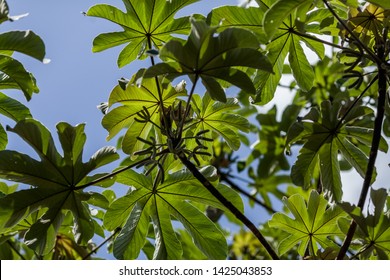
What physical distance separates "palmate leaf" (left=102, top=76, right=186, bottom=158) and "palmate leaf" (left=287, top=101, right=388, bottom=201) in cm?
47

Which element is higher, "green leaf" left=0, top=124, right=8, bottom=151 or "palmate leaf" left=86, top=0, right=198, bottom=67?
"palmate leaf" left=86, top=0, right=198, bottom=67

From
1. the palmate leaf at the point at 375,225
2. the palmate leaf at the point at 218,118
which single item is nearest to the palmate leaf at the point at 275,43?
the palmate leaf at the point at 218,118

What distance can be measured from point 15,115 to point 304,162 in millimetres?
1029

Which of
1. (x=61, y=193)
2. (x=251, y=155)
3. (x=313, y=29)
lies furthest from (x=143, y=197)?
(x=251, y=155)

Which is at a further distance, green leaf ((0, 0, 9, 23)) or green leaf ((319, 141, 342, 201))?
green leaf ((319, 141, 342, 201))

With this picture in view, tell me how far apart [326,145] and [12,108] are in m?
1.12

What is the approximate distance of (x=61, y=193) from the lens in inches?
81.7

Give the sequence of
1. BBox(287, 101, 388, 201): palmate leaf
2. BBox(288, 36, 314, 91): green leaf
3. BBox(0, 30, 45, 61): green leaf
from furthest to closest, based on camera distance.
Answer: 1. BBox(288, 36, 314, 91): green leaf
2. BBox(287, 101, 388, 201): palmate leaf
3. BBox(0, 30, 45, 61): green leaf

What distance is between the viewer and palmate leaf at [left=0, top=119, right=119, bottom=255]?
2020 mm

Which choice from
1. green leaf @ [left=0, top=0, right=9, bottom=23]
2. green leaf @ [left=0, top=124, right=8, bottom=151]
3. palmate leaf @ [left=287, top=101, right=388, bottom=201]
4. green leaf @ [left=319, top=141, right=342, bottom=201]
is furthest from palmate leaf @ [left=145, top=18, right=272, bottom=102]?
green leaf @ [left=0, top=124, right=8, bottom=151]

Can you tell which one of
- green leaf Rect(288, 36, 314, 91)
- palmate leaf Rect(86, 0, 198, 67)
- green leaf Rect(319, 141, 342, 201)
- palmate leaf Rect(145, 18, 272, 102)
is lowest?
palmate leaf Rect(145, 18, 272, 102)

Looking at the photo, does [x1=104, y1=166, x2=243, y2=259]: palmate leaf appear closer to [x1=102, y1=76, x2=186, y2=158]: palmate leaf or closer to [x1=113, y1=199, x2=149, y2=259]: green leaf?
[x1=113, y1=199, x2=149, y2=259]: green leaf

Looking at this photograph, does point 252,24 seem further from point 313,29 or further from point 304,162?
point 304,162

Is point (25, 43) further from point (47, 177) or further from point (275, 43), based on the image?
point (275, 43)
